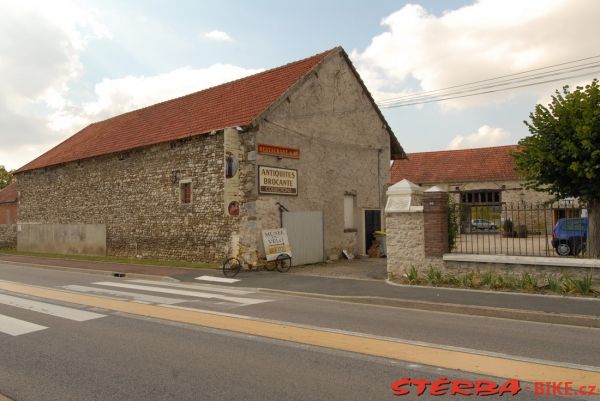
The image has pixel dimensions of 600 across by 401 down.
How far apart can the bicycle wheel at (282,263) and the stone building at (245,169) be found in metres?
0.92

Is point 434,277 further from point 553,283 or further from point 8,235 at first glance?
point 8,235

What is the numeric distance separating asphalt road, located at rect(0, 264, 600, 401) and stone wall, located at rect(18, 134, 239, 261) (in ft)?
26.6

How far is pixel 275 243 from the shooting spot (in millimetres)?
16078

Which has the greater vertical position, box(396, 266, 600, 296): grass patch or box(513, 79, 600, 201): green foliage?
box(513, 79, 600, 201): green foliage

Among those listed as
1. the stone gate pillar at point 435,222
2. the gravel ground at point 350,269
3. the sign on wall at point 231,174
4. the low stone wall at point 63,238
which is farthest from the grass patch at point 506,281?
the low stone wall at point 63,238

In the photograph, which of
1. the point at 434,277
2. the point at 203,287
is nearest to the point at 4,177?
the point at 203,287

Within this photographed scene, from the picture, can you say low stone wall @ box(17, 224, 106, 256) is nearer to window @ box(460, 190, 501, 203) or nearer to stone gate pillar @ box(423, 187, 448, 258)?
stone gate pillar @ box(423, 187, 448, 258)

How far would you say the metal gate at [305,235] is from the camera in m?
17.1

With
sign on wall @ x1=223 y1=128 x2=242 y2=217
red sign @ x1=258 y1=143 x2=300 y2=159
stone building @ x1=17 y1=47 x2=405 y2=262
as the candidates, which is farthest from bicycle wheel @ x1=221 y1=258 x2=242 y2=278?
red sign @ x1=258 y1=143 x2=300 y2=159

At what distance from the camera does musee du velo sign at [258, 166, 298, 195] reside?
16297 millimetres

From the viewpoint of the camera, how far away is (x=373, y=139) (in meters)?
22.2

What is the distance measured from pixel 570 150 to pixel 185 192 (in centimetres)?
1354

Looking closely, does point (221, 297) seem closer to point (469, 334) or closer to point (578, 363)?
point (469, 334)

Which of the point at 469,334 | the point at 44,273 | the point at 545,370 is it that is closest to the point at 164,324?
the point at 469,334
